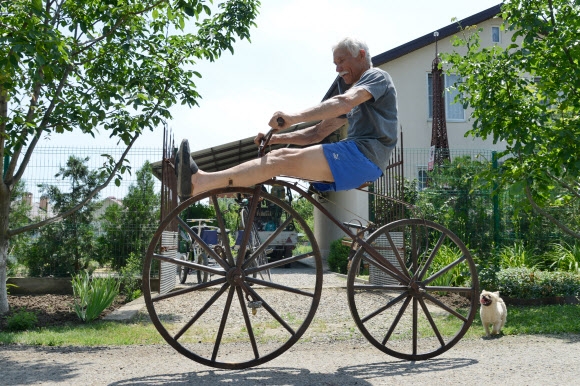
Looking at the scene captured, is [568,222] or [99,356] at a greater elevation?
[568,222]

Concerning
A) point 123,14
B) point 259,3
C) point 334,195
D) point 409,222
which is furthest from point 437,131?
point 409,222

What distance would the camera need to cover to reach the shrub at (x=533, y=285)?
9.30 metres

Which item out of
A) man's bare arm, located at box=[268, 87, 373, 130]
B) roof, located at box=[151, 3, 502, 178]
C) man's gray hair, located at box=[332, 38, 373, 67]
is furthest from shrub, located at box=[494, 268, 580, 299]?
roof, located at box=[151, 3, 502, 178]

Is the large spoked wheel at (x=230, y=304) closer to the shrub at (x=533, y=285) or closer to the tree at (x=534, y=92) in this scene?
the shrub at (x=533, y=285)

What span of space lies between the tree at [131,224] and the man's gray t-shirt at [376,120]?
24.7 ft

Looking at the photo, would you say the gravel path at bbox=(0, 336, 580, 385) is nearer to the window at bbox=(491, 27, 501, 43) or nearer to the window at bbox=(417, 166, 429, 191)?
the window at bbox=(417, 166, 429, 191)

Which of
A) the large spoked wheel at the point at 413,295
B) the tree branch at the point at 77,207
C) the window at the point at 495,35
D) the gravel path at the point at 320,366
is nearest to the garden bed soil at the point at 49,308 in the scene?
the tree branch at the point at 77,207

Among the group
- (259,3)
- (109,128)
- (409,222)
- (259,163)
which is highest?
(259,3)

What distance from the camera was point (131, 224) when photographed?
11734 mm

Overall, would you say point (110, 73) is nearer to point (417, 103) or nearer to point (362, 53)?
point (362, 53)

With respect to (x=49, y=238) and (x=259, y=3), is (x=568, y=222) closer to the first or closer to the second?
(x=259, y=3)

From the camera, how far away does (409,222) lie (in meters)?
4.90

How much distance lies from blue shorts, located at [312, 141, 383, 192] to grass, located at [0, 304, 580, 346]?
9.33 feet

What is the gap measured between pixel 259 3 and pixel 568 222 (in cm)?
719
